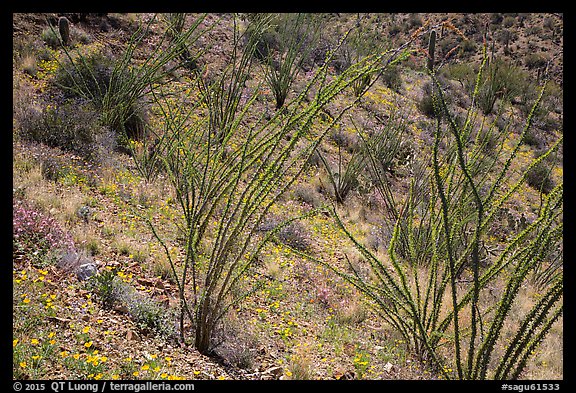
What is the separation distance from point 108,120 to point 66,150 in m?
1.23

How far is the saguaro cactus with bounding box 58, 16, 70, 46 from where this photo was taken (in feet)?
29.3

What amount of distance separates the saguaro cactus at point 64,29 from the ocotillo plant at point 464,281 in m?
8.18

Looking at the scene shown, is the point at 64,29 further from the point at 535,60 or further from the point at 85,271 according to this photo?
the point at 535,60

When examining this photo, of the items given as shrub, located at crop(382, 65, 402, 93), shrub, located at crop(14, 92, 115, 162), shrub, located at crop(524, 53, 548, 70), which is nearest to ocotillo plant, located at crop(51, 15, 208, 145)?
shrub, located at crop(14, 92, 115, 162)

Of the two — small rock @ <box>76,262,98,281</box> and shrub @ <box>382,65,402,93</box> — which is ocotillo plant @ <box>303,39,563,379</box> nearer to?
small rock @ <box>76,262,98,281</box>

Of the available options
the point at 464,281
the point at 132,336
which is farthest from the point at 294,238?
the point at 132,336

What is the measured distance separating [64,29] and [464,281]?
9346mm

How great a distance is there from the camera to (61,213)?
4176 millimetres

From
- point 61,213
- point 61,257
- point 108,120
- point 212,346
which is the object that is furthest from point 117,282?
point 108,120

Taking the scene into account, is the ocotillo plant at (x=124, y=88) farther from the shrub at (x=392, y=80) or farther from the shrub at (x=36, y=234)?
the shrub at (x=392, y=80)

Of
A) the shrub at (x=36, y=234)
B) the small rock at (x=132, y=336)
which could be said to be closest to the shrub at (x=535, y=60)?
the shrub at (x=36, y=234)

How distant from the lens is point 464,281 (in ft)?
12.9

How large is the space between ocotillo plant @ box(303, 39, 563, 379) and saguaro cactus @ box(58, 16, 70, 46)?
818 cm
